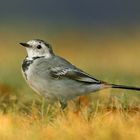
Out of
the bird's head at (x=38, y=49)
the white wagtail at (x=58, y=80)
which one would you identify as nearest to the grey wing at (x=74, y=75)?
the white wagtail at (x=58, y=80)

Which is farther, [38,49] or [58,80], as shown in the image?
[38,49]

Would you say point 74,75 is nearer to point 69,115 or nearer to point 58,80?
point 58,80

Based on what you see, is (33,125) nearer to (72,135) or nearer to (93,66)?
(72,135)

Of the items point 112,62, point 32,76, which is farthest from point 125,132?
point 112,62

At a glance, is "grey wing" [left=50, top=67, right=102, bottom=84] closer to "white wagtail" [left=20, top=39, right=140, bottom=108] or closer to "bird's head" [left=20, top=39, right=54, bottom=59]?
"white wagtail" [left=20, top=39, right=140, bottom=108]

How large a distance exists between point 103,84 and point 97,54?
11123mm

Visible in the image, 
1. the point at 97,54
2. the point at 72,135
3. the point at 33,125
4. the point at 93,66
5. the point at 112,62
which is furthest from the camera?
the point at 97,54

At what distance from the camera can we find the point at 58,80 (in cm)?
994

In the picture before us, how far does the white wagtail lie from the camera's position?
9.80 m

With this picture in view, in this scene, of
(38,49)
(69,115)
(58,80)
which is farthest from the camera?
(38,49)

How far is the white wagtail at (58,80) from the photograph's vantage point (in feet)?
32.1

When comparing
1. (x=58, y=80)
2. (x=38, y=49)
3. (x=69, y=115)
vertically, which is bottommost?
(x=69, y=115)

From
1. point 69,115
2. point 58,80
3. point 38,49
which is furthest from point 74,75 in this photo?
point 69,115

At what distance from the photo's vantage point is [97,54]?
2109 centimetres
